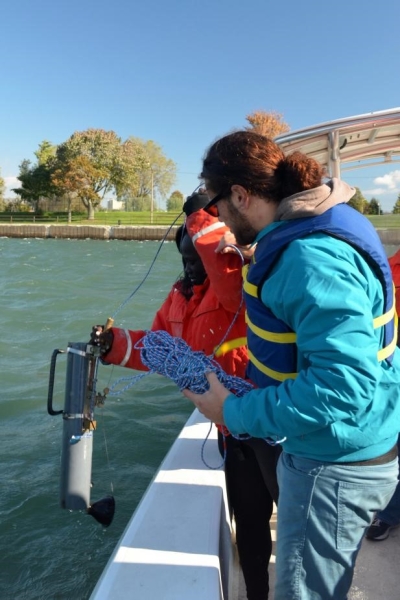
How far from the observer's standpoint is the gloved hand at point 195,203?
214 cm

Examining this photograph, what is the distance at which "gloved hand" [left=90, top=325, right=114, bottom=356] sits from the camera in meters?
2.27

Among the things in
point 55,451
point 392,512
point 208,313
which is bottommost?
point 55,451

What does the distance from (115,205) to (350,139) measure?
Answer: 202ft

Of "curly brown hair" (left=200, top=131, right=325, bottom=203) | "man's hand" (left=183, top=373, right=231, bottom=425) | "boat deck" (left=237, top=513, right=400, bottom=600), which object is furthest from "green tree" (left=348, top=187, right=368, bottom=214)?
"boat deck" (left=237, top=513, right=400, bottom=600)

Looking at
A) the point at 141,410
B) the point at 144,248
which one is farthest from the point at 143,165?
the point at 141,410

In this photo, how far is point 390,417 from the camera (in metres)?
1.37

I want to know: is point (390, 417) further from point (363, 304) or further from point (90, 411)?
point (90, 411)

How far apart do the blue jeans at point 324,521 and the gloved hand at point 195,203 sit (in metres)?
1.10

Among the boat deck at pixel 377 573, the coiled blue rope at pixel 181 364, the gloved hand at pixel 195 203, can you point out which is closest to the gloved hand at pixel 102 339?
the coiled blue rope at pixel 181 364

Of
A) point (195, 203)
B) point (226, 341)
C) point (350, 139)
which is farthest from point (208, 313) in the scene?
point (350, 139)

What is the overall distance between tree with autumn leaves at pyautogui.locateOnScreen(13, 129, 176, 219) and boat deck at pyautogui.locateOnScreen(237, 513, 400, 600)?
50938 mm

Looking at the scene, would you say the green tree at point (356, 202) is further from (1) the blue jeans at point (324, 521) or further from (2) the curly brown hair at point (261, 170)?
(1) the blue jeans at point (324, 521)

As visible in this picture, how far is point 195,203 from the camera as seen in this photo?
2150 mm

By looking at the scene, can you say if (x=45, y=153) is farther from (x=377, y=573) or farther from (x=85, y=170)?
(x=377, y=573)
